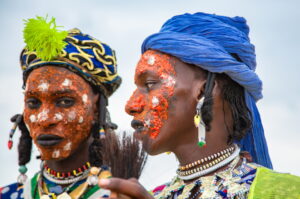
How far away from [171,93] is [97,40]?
1.91 meters

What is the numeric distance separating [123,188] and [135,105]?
1.14 metres

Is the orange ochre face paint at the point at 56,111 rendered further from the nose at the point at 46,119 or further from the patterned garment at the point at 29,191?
the patterned garment at the point at 29,191

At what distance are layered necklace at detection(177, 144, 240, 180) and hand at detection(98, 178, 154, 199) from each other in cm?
96

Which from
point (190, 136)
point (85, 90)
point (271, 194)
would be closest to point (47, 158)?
point (85, 90)

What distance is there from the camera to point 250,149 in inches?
165

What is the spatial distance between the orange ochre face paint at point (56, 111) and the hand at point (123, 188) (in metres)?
2.26

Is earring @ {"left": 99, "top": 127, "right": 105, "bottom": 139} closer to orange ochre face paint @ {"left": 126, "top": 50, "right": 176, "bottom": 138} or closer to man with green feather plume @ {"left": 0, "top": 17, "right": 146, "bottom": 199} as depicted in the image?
man with green feather plume @ {"left": 0, "top": 17, "right": 146, "bottom": 199}

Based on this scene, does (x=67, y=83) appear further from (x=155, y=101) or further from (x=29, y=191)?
(x=155, y=101)

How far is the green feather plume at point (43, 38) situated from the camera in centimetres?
523

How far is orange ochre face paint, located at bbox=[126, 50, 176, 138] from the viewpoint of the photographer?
3.83m

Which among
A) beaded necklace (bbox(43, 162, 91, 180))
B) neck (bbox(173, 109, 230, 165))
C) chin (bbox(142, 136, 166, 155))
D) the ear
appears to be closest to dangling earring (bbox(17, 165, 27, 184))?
beaded necklace (bbox(43, 162, 91, 180))

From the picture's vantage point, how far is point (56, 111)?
16.7 ft

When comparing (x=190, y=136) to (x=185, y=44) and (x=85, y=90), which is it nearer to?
(x=185, y=44)

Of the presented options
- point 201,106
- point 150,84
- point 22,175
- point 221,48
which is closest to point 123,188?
point 201,106
